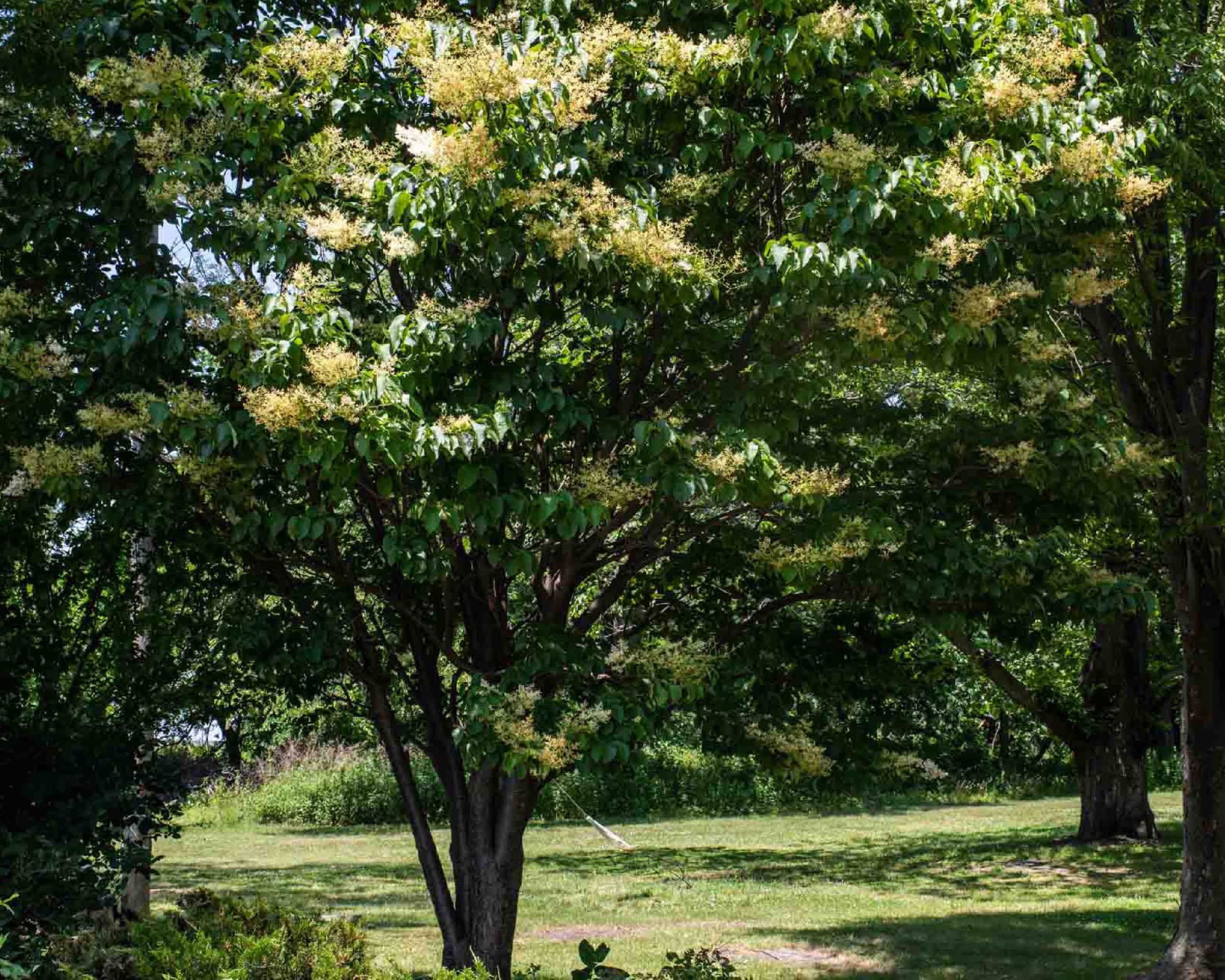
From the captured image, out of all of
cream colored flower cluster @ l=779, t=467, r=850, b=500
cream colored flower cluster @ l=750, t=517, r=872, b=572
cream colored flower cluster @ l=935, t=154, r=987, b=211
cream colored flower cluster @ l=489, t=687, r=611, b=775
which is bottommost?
cream colored flower cluster @ l=489, t=687, r=611, b=775

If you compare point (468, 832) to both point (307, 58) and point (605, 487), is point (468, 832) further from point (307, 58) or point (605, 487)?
point (307, 58)

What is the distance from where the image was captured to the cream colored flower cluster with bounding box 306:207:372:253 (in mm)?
4867

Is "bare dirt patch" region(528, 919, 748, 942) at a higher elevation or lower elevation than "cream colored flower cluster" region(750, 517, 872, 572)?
lower

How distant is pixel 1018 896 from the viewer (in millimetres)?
13492

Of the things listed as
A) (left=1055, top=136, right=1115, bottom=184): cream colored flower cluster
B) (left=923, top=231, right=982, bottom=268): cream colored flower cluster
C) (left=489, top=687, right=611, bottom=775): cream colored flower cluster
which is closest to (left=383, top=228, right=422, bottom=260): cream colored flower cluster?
(left=489, top=687, right=611, bottom=775): cream colored flower cluster

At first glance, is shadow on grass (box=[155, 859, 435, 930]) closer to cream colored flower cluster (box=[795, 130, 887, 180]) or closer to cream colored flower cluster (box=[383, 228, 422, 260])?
cream colored flower cluster (box=[383, 228, 422, 260])

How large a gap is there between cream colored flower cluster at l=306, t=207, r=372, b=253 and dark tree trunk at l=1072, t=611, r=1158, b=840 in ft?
44.3

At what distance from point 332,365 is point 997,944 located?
28.5 ft

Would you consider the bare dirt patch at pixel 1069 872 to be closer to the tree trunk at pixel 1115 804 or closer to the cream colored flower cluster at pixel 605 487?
the tree trunk at pixel 1115 804

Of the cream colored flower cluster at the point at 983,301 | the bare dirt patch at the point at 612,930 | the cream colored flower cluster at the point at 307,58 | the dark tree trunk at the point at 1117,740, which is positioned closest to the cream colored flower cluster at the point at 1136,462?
the cream colored flower cluster at the point at 983,301

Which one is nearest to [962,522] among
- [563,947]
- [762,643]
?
[762,643]

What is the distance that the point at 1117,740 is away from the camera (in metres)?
16.3

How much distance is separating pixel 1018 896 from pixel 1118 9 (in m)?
9.12

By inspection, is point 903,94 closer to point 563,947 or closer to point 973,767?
point 563,947
